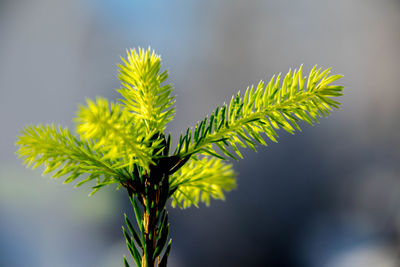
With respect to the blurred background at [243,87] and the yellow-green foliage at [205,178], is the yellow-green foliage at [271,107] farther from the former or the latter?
the blurred background at [243,87]

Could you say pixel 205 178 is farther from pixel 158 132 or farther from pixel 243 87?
pixel 243 87

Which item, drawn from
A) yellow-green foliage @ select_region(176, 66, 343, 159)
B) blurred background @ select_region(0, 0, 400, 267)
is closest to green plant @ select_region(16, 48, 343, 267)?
yellow-green foliage @ select_region(176, 66, 343, 159)

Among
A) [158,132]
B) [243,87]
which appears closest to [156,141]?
[158,132]

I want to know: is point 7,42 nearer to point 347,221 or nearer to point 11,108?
point 11,108

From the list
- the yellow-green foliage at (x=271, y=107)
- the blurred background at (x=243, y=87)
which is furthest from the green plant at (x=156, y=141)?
the blurred background at (x=243, y=87)

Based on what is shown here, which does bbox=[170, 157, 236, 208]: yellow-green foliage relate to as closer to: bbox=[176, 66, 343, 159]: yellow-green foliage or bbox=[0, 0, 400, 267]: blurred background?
bbox=[176, 66, 343, 159]: yellow-green foliage

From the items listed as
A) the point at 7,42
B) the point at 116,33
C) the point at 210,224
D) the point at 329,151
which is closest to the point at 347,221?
the point at 329,151
